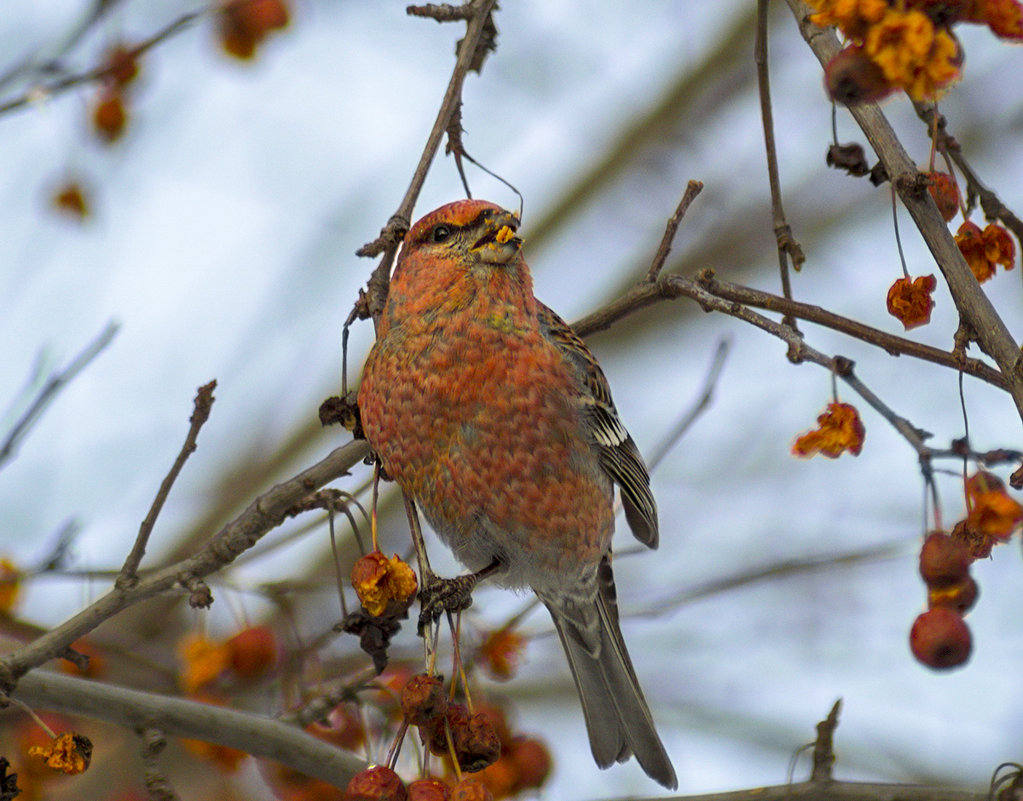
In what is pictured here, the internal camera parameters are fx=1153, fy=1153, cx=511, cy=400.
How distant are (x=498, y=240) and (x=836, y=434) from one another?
3.34 ft

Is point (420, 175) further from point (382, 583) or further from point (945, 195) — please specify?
point (945, 195)

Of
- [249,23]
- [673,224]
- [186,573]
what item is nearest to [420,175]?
[673,224]

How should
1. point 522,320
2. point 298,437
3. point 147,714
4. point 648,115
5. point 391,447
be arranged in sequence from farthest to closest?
point 648,115
point 298,437
point 522,320
point 391,447
point 147,714

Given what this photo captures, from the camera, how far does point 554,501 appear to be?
2596mm

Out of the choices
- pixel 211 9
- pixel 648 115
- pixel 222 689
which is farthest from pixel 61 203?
pixel 648 115

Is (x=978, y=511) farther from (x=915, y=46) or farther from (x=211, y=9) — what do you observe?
(x=211, y=9)

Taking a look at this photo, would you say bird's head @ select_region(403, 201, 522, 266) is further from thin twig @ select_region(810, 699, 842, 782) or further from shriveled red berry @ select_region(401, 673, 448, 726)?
thin twig @ select_region(810, 699, 842, 782)

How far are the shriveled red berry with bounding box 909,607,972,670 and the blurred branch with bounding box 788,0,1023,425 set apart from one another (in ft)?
0.92

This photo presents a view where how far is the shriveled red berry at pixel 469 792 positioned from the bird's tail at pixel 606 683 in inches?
43.9

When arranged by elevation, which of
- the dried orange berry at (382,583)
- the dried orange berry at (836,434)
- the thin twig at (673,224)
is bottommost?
the dried orange berry at (382,583)

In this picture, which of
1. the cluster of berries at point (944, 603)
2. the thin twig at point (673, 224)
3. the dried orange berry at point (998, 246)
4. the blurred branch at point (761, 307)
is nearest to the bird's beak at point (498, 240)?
the blurred branch at point (761, 307)

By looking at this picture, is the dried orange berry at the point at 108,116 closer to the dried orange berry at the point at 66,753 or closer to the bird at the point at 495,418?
the bird at the point at 495,418

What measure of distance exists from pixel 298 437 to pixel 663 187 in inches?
81.3

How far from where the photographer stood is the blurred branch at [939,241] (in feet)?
4.69
